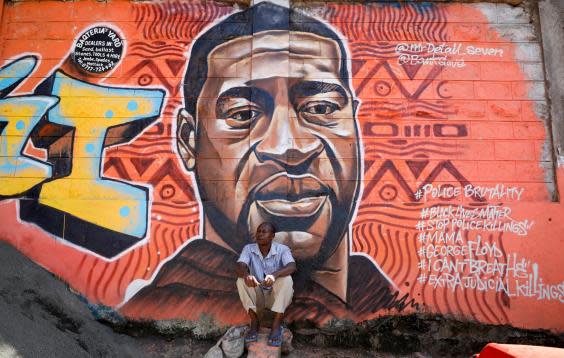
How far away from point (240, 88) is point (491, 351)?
156 inches

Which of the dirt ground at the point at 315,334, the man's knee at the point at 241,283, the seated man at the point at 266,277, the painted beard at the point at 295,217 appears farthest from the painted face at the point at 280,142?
the dirt ground at the point at 315,334

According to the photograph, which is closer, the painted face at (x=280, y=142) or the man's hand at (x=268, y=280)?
the man's hand at (x=268, y=280)

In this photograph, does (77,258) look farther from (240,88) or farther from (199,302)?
(240,88)

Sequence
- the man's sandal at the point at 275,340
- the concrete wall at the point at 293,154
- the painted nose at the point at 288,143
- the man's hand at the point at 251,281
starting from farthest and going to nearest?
1. the painted nose at the point at 288,143
2. the concrete wall at the point at 293,154
3. the man's sandal at the point at 275,340
4. the man's hand at the point at 251,281

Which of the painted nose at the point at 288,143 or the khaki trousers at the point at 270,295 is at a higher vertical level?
the painted nose at the point at 288,143

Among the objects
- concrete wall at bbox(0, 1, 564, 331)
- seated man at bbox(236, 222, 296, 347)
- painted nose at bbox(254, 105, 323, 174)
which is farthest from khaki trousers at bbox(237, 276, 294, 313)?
painted nose at bbox(254, 105, 323, 174)

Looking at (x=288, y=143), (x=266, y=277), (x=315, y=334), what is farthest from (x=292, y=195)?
(x=315, y=334)

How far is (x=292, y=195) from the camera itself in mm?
5578

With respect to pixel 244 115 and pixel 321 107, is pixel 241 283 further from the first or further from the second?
pixel 321 107

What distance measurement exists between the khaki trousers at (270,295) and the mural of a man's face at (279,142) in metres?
0.62

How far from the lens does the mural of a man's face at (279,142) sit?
217 inches

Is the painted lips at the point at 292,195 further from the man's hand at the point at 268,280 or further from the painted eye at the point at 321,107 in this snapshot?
the man's hand at the point at 268,280

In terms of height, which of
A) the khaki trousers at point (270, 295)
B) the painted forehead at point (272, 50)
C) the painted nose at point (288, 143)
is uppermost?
the painted forehead at point (272, 50)

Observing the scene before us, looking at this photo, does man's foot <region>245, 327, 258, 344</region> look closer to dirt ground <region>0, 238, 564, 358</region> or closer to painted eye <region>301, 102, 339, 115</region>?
dirt ground <region>0, 238, 564, 358</region>
